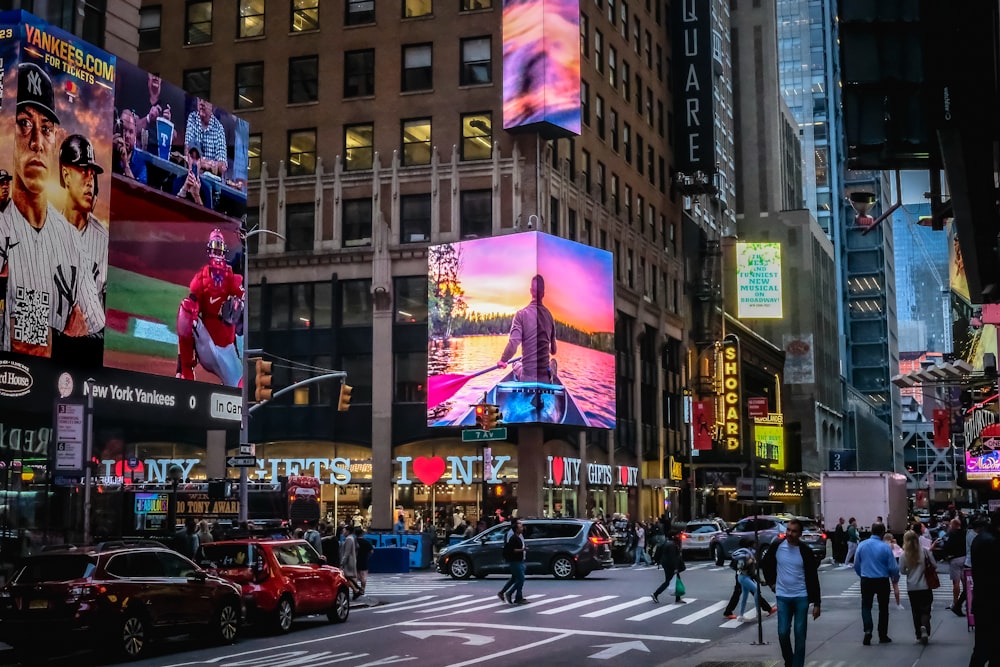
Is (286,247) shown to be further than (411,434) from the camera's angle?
Yes

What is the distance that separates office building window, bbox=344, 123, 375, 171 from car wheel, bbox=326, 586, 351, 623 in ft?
115

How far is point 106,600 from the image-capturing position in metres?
18.2

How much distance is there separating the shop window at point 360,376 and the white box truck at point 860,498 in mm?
20948

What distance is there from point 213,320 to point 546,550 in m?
12.5

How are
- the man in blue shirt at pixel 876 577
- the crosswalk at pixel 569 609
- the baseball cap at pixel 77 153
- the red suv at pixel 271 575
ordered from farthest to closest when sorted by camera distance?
the baseball cap at pixel 77 153 < the crosswalk at pixel 569 609 < the red suv at pixel 271 575 < the man in blue shirt at pixel 876 577

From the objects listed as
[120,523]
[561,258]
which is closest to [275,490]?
[120,523]

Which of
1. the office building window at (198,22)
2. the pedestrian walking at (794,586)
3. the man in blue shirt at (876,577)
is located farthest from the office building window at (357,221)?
the pedestrian walking at (794,586)

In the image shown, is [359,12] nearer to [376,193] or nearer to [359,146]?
[359,146]

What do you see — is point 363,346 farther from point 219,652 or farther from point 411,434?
point 219,652

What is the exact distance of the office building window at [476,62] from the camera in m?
55.7

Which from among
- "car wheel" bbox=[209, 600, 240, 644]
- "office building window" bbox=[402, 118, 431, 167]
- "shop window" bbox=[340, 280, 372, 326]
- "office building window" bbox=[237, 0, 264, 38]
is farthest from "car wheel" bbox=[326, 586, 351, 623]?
"office building window" bbox=[237, 0, 264, 38]

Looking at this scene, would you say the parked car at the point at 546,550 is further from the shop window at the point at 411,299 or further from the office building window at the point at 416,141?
the office building window at the point at 416,141

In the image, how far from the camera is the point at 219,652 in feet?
64.3

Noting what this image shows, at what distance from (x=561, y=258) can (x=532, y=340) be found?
4467mm
